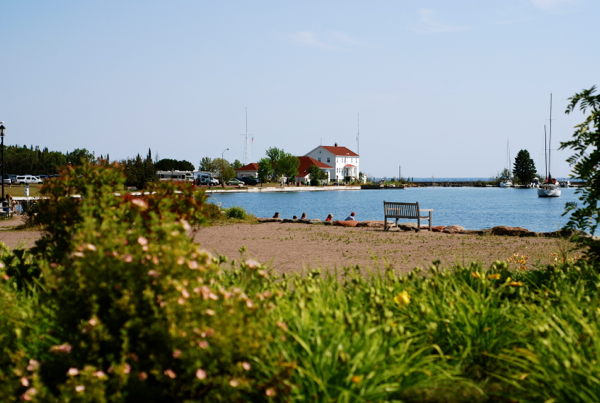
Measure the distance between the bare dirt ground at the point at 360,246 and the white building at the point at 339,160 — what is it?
387 ft

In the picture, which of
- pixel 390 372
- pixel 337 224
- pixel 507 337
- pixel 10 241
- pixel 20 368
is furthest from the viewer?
pixel 337 224

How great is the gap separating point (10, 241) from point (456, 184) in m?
161

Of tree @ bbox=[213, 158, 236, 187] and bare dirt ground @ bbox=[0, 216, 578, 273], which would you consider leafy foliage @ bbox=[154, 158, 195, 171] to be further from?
bare dirt ground @ bbox=[0, 216, 578, 273]

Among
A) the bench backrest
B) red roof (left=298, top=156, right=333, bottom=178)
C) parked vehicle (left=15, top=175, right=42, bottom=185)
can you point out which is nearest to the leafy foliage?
red roof (left=298, top=156, right=333, bottom=178)

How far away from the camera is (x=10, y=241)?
15398 millimetres

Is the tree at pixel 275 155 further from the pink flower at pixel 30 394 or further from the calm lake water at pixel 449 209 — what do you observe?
the pink flower at pixel 30 394

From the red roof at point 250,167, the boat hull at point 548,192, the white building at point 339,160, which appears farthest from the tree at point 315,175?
the boat hull at point 548,192

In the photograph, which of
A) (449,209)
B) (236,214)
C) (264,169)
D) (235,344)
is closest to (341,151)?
(264,169)

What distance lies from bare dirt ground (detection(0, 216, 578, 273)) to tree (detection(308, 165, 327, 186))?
106 meters

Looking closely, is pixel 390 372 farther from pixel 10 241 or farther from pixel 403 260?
pixel 10 241

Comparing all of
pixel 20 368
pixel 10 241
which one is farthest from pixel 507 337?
pixel 10 241

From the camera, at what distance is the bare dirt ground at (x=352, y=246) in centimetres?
1130

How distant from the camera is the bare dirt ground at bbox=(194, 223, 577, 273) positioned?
11.3 m

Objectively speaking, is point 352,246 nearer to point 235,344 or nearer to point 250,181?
point 235,344
